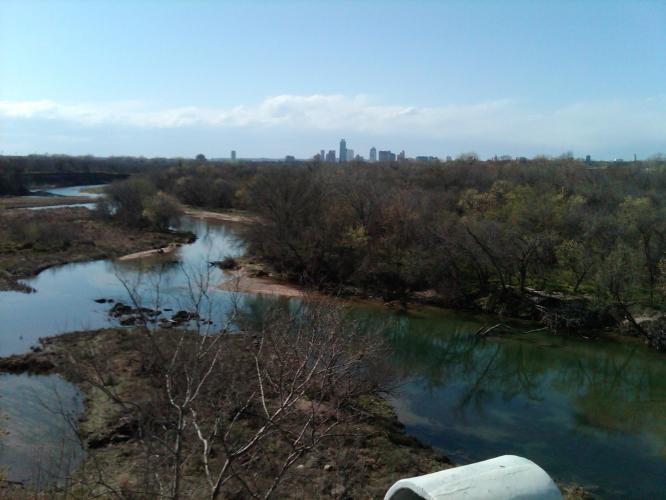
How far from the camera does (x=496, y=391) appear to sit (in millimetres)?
17578

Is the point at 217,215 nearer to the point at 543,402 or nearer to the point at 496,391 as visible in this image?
the point at 496,391

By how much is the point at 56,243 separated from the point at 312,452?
3264 cm

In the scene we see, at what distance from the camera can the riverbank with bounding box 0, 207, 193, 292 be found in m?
32.1

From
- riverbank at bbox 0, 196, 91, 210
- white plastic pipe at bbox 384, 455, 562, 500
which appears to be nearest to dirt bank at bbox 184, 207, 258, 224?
riverbank at bbox 0, 196, 91, 210

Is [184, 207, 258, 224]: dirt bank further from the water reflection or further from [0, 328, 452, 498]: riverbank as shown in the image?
[0, 328, 452, 498]: riverbank

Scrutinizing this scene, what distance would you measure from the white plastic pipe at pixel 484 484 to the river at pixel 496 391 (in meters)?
4.96

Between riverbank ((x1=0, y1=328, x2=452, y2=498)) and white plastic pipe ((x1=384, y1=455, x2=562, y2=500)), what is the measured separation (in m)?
4.63

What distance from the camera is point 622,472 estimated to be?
12570 millimetres

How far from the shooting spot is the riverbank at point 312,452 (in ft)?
35.4

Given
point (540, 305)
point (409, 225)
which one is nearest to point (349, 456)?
point (540, 305)

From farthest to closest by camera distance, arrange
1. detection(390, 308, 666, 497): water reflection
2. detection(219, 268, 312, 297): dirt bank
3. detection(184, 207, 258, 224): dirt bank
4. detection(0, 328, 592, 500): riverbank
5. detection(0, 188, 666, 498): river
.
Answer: detection(184, 207, 258, 224): dirt bank, detection(219, 268, 312, 297): dirt bank, detection(390, 308, 666, 497): water reflection, detection(0, 188, 666, 498): river, detection(0, 328, 592, 500): riverbank

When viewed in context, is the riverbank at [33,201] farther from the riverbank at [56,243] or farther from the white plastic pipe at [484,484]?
the white plastic pipe at [484,484]

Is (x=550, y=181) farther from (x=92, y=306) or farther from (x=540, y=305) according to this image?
(x=92, y=306)

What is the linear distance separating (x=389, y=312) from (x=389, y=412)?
39.3 ft
